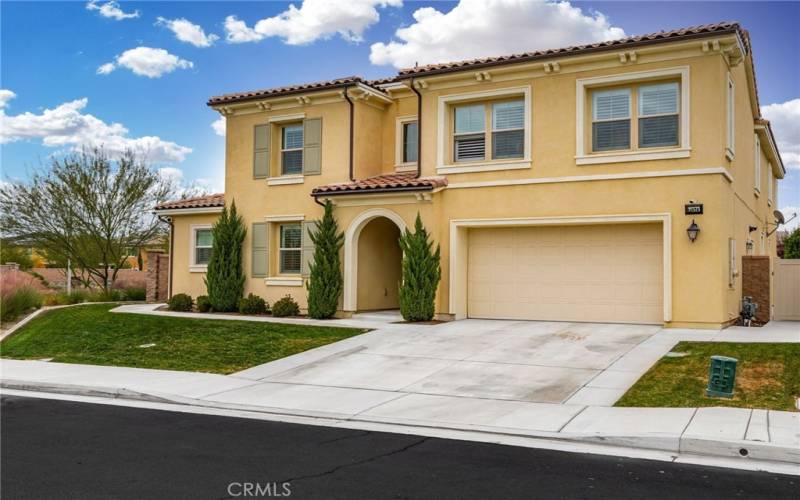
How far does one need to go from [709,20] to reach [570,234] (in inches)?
226

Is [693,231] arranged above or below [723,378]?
above

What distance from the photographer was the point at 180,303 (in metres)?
23.0

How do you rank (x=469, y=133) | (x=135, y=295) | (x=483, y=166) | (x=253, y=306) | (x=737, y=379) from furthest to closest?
(x=135, y=295)
(x=253, y=306)
(x=469, y=133)
(x=483, y=166)
(x=737, y=379)

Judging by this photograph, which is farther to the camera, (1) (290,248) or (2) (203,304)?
(2) (203,304)

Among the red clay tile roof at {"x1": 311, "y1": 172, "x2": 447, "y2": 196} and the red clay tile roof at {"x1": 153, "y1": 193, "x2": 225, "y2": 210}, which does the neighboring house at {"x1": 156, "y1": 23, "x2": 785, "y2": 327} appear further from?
the red clay tile roof at {"x1": 153, "y1": 193, "x2": 225, "y2": 210}

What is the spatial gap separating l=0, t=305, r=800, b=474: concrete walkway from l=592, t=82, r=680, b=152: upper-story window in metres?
4.23

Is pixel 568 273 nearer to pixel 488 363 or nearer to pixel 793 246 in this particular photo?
pixel 488 363

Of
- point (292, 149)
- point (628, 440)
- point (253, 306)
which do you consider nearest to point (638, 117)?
point (292, 149)

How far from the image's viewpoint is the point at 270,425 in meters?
9.69

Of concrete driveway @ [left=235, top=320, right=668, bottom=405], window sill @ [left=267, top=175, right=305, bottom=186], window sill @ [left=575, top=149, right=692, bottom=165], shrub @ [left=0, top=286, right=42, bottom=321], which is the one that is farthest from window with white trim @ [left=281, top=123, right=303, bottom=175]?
shrub @ [left=0, top=286, right=42, bottom=321]

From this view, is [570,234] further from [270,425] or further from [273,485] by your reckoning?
[273,485]

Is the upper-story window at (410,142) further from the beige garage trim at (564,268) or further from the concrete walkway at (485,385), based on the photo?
the concrete walkway at (485,385)

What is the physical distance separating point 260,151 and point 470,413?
14.3 metres

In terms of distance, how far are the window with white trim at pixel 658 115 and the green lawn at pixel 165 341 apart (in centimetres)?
793
